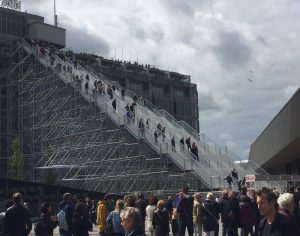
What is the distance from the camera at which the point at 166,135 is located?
137 ft

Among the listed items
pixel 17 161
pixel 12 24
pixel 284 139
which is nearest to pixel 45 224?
pixel 284 139

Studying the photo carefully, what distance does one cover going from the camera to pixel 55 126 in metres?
50.4

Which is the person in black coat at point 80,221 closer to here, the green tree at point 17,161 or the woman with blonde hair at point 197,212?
the woman with blonde hair at point 197,212

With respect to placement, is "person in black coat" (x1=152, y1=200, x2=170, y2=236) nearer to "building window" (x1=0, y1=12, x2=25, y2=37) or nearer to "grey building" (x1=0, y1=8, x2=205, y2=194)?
"grey building" (x1=0, y1=8, x2=205, y2=194)

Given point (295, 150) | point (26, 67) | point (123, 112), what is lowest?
point (295, 150)

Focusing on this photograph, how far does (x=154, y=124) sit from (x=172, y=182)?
753 centimetres

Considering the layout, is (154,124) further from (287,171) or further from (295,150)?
(287,171)

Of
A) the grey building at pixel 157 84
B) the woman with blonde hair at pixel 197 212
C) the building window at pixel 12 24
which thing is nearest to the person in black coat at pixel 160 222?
the woman with blonde hair at pixel 197 212

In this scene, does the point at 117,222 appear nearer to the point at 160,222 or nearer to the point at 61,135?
the point at 160,222

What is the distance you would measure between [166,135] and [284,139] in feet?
27.8

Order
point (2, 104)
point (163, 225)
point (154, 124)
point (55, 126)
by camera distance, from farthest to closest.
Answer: point (2, 104) < point (55, 126) < point (154, 124) < point (163, 225)

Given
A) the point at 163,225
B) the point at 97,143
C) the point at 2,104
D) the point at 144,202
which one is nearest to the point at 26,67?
the point at 2,104

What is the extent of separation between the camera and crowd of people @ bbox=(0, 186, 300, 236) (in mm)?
6059

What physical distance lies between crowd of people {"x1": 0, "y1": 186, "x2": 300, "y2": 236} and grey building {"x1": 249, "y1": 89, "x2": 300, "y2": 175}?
16588mm
